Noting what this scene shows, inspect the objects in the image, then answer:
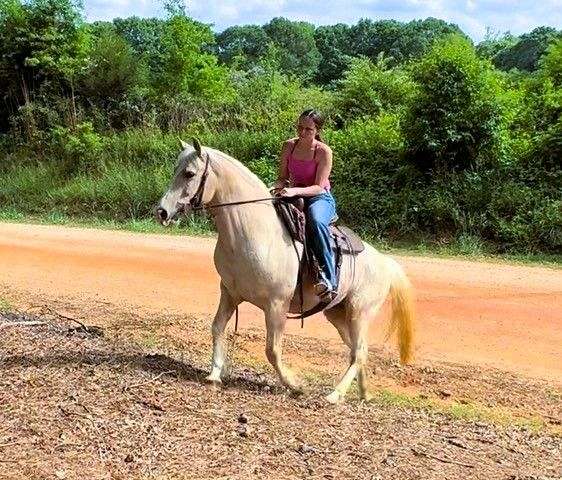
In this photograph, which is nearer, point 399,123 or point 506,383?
point 506,383

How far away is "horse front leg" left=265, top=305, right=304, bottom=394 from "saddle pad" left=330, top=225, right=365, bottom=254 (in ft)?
2.79

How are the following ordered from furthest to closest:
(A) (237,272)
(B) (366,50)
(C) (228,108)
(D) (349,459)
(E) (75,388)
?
(B) (366,50), (C) (228,108), (A) (237,272), (E) (75,388), (D) (349,459)

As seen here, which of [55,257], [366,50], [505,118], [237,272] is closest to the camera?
[237,272]

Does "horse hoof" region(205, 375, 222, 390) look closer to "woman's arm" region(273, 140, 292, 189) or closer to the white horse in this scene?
the white horse

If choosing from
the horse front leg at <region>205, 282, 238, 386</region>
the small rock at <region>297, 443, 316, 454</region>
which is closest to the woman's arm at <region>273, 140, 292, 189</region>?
the horse front leg at <region>205, 282, 238, 386</region>

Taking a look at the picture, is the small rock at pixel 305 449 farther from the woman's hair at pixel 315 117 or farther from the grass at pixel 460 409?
the woman's hair at pixel 315 117

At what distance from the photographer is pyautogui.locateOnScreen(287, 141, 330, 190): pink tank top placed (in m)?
6.75

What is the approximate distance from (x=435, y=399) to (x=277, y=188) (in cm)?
257

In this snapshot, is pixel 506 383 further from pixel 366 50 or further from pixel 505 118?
pixel 366 50

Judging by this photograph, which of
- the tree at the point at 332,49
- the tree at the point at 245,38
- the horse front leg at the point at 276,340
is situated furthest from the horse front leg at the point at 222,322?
the tree at the point at 245,38

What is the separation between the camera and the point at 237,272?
639 centimetres

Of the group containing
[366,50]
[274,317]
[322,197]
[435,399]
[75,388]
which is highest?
[366,50]

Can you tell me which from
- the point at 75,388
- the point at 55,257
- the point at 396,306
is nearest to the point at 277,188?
the point at 396,306

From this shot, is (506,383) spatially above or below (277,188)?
below
